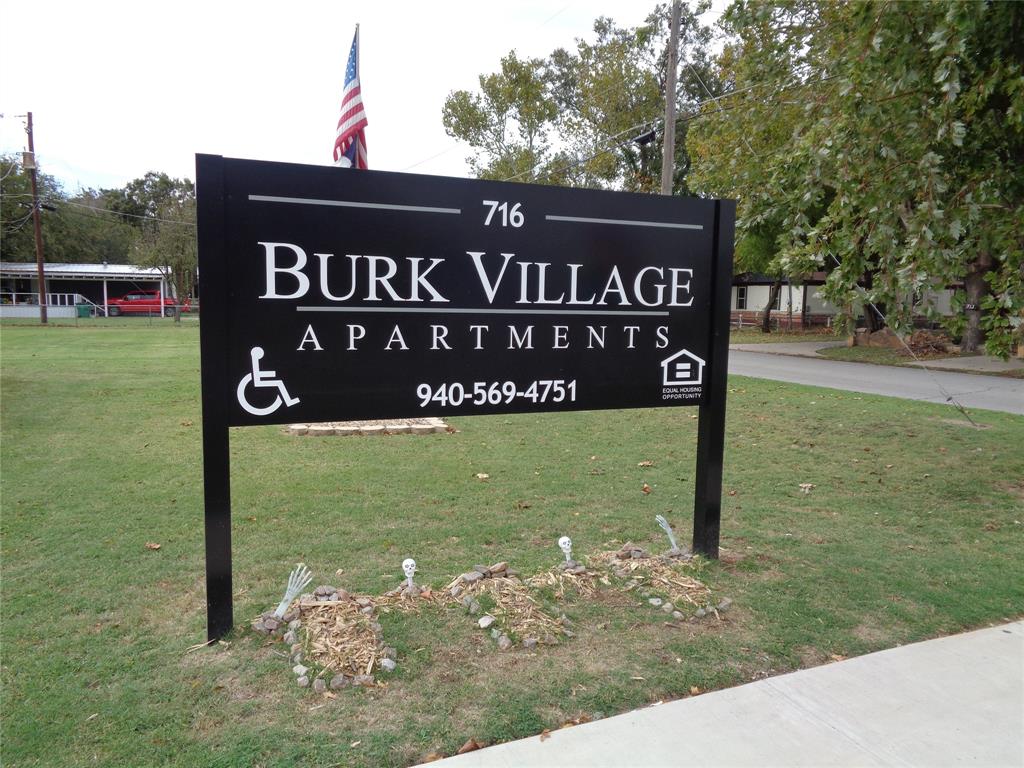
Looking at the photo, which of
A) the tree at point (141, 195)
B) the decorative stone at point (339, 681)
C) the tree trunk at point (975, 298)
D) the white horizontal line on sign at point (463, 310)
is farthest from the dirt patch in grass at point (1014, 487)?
the tree at point (141, 195)

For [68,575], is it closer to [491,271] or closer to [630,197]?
[491,271]

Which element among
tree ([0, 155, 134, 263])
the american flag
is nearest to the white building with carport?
tree ([0, 155, 134, 263])

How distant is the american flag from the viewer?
9.38m

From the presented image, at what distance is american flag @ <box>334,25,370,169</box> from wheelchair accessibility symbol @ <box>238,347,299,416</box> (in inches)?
246

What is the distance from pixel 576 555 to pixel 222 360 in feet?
8.25

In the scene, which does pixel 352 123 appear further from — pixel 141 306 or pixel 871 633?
pixel 141 306

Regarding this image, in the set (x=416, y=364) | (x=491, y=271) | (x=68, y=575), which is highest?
(x=491, y=271)

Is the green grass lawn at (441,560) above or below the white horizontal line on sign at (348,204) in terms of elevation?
below

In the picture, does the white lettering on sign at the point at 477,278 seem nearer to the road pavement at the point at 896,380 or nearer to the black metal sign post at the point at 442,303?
the black metal sign post at the point at 442,303

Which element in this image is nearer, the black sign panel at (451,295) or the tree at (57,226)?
the black sign panel at (451,295)

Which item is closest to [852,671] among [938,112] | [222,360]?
[222,360]

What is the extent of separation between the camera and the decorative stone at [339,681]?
3.13 metres

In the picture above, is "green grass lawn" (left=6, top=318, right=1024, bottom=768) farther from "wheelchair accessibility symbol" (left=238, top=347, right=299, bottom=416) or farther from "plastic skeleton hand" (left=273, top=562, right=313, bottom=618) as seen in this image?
"wheelchair accessibility symbol" (left=238, top=347, right=299, bottom=416)

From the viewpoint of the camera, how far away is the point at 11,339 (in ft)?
81.0
